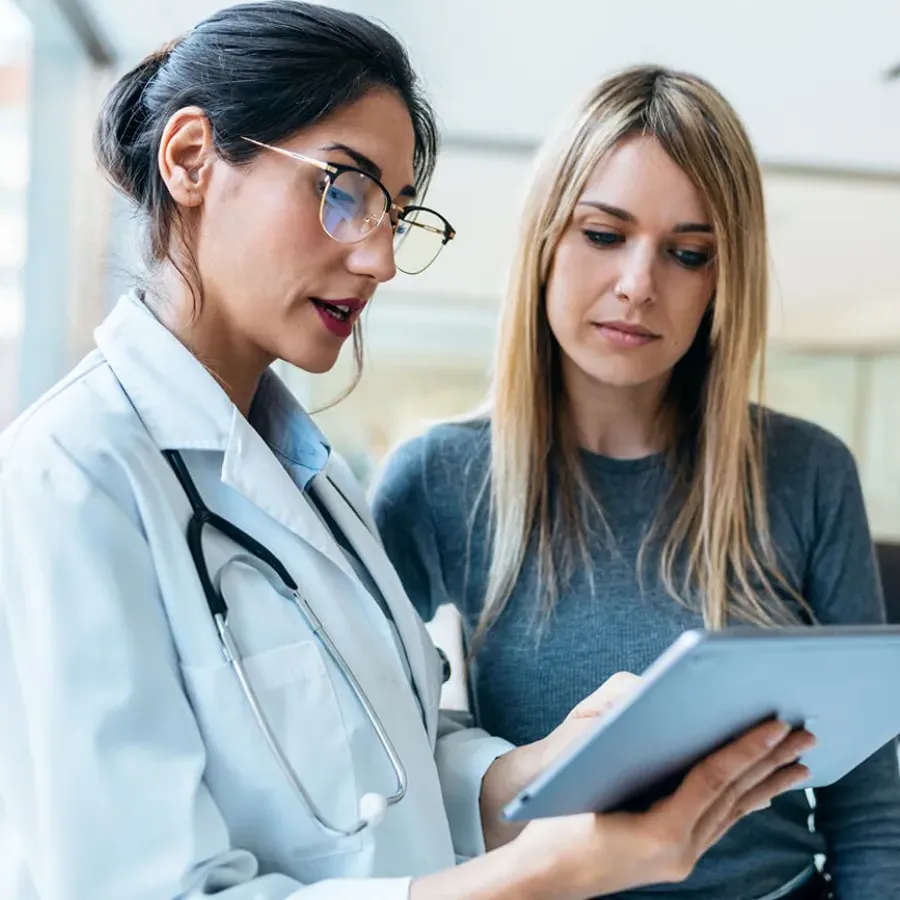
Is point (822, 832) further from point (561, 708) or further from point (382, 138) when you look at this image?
point (382, 138)

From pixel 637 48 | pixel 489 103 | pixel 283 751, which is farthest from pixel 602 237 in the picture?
pixel 489 103

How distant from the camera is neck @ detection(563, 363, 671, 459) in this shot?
125 cm

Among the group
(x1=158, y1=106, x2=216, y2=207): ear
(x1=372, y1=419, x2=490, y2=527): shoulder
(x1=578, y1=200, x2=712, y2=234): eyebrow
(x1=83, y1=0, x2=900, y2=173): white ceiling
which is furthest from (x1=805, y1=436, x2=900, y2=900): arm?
(x1=83, y1=0, x2=900, y2=173): white ceiling

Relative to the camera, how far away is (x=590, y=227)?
115cm

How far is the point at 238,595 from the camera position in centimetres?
76

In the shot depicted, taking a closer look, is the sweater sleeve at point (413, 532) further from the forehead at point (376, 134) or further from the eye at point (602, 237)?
the forehead at point (376, 134)

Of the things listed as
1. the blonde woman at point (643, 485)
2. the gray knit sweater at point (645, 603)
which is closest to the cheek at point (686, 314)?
the blonde woman at point (643, 485)

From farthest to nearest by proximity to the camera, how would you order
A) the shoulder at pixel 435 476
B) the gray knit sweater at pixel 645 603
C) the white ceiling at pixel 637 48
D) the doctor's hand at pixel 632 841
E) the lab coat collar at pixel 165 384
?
the white ceiling at pixel 637 48 < the shoulder at pixel 435 476 < the gray knit sweater at pixel 645 603 < the lab coat collar at pixel 165 384 < the doctor's hand at pixel 632 841

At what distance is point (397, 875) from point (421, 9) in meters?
2.17

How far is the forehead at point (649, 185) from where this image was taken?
111 centimetres

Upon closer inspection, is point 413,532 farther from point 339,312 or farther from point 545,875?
point 545,875

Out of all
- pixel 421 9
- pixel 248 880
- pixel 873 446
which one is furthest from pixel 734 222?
pixel 873 446

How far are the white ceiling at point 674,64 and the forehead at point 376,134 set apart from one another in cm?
94

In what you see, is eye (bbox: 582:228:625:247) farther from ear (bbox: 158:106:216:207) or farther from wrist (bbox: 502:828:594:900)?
wrist (bbox: 502:828:594:900)
